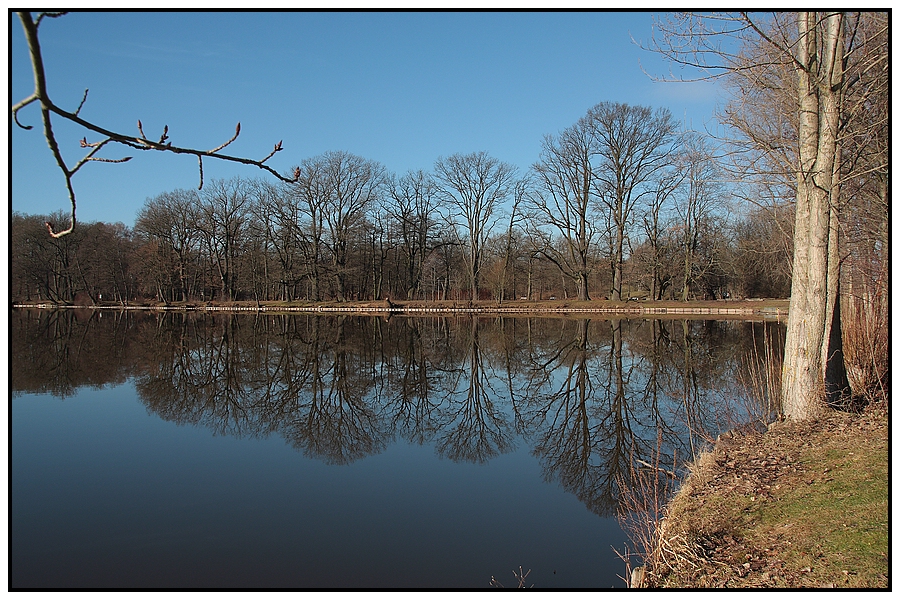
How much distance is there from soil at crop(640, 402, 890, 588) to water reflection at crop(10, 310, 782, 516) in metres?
0.86

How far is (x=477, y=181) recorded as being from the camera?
52.3 metres

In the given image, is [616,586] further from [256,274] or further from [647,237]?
[256,274]

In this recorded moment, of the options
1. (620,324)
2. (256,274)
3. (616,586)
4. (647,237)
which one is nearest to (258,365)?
(616,586)

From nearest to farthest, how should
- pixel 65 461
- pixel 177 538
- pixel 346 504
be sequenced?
pixel 177 538 → pixel 346 504 → pixel 65 461

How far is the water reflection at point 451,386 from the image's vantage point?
10.4 m

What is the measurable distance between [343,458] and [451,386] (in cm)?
657

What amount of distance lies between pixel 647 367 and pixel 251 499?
12.7 meters

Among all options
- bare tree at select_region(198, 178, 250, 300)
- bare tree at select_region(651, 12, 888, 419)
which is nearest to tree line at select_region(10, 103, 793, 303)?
bare tree at select_region(198, 178, 250, 300)

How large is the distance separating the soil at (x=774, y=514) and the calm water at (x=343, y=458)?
0.85m

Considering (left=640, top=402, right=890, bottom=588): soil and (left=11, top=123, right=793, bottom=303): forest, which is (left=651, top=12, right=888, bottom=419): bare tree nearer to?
(left=640, top=402, right=890, bottom=588): soil

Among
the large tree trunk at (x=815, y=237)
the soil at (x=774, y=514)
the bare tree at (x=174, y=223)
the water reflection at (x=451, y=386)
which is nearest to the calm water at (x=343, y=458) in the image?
the water reflection at (x=451, y=386)

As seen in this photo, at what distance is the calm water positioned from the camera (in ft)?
19.8

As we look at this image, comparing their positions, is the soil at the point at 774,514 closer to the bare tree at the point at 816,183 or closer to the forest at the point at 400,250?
the bare tree at the point at 816,183

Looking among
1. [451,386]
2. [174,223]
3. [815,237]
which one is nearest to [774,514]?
[815,237]
